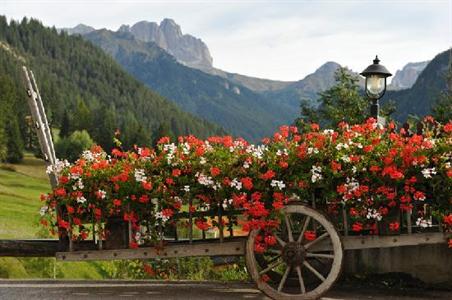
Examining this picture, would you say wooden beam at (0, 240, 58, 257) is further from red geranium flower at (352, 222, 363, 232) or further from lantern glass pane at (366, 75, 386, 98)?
lantern glass pane at (366, 75, 386, 98)

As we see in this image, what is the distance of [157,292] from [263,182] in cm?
208

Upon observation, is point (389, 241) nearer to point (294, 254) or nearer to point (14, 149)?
point (294, 254)

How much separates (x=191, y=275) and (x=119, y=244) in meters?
6.39

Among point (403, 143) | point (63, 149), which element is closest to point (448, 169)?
point (403, 143)

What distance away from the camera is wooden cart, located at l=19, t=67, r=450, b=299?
688 centimetres

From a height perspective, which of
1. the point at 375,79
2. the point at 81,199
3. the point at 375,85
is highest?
the point at 375,79

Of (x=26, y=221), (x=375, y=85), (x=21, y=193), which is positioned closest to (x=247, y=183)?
(x=375, y=85)

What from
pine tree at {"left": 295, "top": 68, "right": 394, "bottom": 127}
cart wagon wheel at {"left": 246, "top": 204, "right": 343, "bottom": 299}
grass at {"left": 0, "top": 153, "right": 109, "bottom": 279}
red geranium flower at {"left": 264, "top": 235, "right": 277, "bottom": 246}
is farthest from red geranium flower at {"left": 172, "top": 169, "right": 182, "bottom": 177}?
pine tree at {"left": 295, "top": 68, "right": 394, "bottom": 127}

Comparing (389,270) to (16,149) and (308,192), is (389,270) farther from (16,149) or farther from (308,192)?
(16,149)

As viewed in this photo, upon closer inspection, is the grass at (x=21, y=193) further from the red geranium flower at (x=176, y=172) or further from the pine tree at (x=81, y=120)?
the pine tree at (x=81, y=120)

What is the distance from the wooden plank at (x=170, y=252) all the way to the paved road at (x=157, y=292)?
1.55ft

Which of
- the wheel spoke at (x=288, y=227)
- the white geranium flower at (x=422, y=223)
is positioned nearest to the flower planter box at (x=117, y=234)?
the wheel spoke at (x=288, y=227)

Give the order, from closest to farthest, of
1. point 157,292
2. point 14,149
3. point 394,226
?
point 394,226 < point 157,292 < point 14,149

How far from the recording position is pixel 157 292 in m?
7.73
